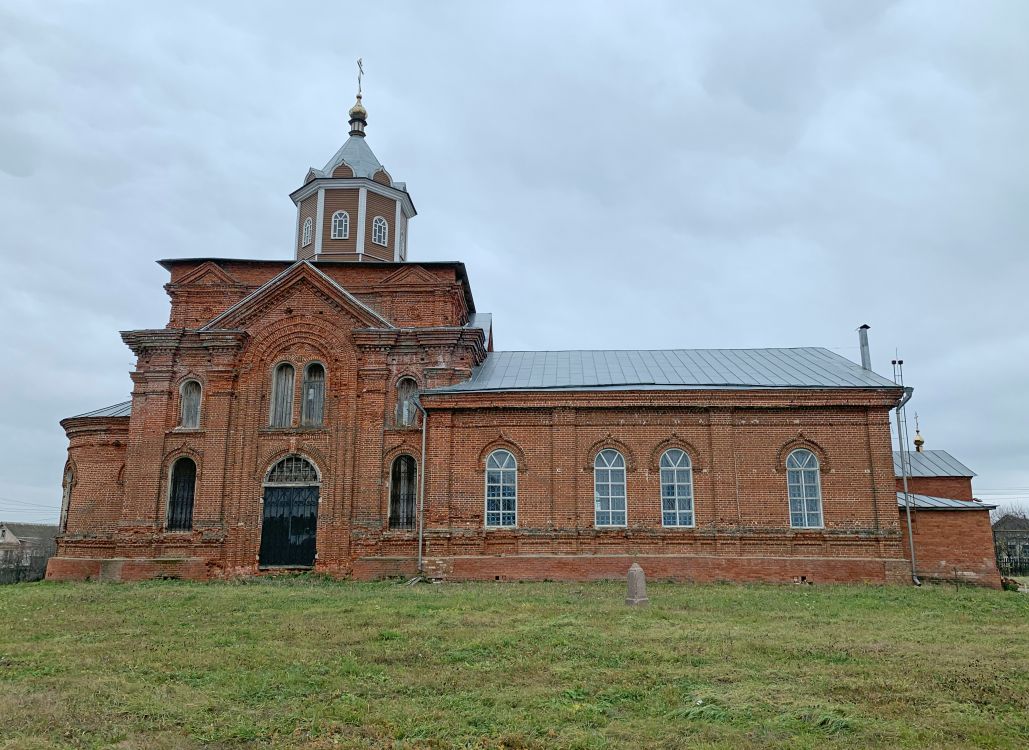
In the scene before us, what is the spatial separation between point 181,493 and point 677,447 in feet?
46.3

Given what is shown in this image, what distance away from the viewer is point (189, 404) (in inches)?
916

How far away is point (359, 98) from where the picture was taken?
94.9ft

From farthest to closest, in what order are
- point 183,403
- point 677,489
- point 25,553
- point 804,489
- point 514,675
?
point 25,553 → point 183,403 → point 677,489 → point 804,489 → point 514,675

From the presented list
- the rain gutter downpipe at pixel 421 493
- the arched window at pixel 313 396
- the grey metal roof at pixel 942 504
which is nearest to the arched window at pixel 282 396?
the arched window at pixel 313 396

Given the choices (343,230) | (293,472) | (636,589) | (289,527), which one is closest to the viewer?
(636,589)

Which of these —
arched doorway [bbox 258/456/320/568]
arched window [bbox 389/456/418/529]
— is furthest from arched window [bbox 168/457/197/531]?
arched window [bbox 389/456/418/529]

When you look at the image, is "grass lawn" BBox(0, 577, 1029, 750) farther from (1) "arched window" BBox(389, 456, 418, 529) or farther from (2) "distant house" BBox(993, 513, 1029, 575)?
(2) "distant house" BBox(993, 513, 1029, 575)

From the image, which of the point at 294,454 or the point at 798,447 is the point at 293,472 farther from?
the point at 798,447

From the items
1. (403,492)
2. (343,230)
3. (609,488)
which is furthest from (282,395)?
(609,488)

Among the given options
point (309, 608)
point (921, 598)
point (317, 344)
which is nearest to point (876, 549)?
point (921, 598)

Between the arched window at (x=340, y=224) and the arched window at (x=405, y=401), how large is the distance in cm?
617

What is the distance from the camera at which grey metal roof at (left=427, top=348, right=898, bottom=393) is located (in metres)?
21.8

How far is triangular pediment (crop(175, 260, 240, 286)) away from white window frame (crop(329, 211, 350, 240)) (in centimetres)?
354

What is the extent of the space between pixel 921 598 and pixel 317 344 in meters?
16.7
